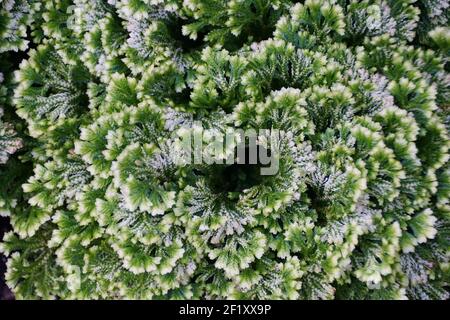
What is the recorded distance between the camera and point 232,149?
8.73 feet

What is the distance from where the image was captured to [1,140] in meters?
3.12

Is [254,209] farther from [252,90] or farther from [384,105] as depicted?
[384,105]

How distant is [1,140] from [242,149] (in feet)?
5.11

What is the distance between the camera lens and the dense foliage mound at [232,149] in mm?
2689

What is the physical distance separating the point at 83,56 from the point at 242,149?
1.24 m

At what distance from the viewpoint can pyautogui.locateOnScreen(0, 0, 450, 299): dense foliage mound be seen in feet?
8.82

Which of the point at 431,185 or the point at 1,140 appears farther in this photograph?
the point at 1,140

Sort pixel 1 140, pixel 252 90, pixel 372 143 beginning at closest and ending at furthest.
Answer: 1. pixel 372 143
2. pixel 252 90
3. pixel 1 140

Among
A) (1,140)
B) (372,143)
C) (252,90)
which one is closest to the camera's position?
(372,143)

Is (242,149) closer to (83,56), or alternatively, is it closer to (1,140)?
(83,56)
